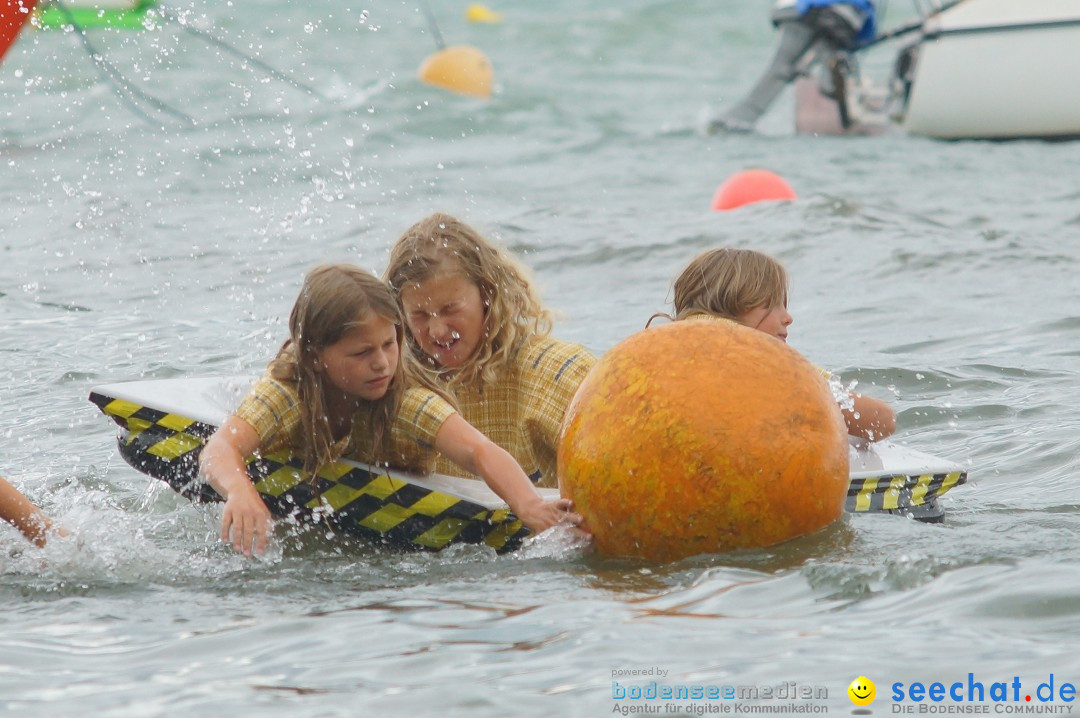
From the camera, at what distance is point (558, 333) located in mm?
8719

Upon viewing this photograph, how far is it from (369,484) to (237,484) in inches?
19.8

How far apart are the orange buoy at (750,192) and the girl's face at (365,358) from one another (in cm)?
847

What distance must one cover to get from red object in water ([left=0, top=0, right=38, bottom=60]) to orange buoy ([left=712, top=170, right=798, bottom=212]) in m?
7.42

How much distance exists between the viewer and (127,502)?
5555 mm

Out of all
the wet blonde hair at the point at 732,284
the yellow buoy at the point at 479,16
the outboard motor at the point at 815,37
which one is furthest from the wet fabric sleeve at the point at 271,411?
the yellow buoy at the point at 479,16

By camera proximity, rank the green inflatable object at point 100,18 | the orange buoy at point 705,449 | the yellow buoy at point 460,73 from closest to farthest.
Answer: the orange buoy at point 705,449 < the green inflatable object at point 100,18 < the yellow buoy at point 460,73

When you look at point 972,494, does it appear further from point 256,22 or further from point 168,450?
point 256,22

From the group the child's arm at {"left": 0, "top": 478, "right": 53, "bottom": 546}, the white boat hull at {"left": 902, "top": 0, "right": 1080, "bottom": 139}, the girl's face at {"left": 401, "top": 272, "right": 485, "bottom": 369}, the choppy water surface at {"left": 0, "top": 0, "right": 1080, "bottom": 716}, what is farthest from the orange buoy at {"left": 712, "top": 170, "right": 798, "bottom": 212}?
the child's arm at {"left": 0, "top": 478, "right": 53, "bottom": 546}

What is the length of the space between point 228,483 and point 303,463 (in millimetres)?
435

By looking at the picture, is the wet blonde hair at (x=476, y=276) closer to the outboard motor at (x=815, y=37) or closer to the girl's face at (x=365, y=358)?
the girl's face at (x=365, y=358)

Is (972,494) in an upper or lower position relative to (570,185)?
lower

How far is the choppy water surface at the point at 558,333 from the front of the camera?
357 centimetres

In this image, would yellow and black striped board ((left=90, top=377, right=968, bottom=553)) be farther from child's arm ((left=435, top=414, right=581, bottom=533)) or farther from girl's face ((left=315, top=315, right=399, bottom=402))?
girl's face ((left=315, top=315, right=399, bottom=402))

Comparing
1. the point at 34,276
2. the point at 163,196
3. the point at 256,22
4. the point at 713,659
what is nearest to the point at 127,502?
the point at 713,659
